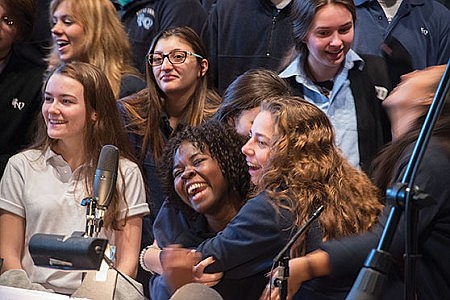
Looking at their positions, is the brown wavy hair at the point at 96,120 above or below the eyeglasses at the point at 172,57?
below

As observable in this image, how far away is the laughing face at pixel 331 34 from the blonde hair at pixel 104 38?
1.04 meters

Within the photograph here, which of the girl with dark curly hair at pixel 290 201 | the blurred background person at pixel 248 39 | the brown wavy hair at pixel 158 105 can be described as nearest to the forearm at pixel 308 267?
the girl with dark curly hair at pixel 290 201

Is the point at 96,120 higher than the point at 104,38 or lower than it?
lower

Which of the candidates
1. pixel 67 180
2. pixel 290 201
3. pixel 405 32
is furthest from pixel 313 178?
pixel 405 32

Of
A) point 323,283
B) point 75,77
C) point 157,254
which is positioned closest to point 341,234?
point 323,283

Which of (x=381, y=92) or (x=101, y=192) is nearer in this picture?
(x=101, y=192)

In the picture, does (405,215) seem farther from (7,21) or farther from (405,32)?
(7,21)

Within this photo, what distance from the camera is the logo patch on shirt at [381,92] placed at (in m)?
4.41

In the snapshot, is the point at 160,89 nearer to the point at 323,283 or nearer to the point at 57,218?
the point at 57,218

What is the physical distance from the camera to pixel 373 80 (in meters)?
4.46

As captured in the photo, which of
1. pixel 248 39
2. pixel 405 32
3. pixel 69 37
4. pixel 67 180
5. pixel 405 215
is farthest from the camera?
pixel 69 37

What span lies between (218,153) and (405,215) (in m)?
1.64

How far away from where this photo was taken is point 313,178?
11.2ft

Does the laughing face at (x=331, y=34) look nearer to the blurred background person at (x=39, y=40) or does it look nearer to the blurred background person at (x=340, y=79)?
the blurred background person at (x=340, y=79)
